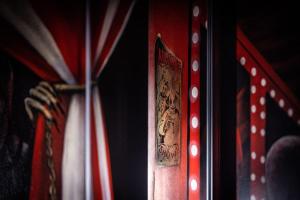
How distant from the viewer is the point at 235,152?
2.56 metres

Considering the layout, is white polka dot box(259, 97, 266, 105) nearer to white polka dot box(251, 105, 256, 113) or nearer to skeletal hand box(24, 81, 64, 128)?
white polka dot box(251, 105, 256, 113)

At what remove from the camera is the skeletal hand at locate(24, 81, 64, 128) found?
1645 mm

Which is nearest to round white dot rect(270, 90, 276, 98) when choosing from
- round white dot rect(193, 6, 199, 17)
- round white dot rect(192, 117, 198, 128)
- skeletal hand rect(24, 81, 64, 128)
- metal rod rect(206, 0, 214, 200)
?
metal rod rect(206, 0, 214, 200)

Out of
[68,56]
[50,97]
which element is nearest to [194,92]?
[68,56]

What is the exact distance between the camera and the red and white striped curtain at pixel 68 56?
5.39 ft

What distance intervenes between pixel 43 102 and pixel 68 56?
0.28 meters

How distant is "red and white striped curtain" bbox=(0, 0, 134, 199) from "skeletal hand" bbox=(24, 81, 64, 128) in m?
0.05

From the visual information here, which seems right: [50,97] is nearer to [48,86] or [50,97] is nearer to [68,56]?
[48,86]

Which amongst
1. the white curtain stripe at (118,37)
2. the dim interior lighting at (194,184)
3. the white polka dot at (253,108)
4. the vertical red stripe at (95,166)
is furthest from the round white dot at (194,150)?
the white curtain stripe at (118,37)

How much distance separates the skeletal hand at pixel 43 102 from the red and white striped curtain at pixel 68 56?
0.05m

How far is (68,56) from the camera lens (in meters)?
1.84

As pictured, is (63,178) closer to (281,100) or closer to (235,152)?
(235,152)

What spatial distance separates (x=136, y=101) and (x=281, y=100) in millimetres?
1187

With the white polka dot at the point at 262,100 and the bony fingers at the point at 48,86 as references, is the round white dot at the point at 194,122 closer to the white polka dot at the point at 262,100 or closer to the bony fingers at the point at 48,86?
the white polka dot at the point at 262,100
